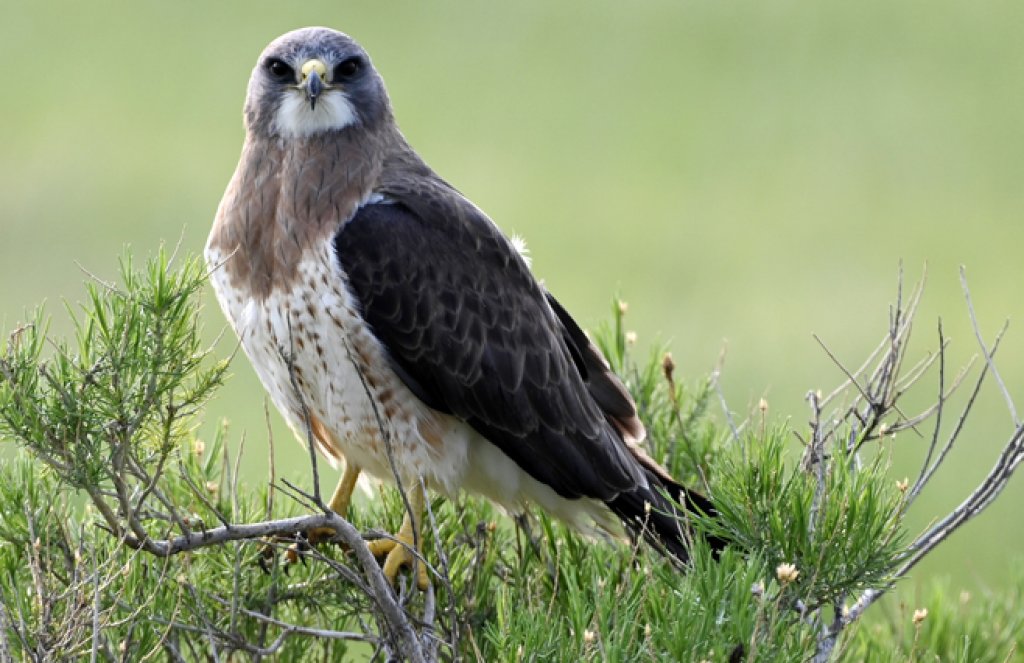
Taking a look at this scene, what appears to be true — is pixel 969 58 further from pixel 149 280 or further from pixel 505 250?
pixel 149 280

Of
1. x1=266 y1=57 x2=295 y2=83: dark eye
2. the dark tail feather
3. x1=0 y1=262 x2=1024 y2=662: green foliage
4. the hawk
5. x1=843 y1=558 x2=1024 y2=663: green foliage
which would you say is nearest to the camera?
x1=0 y1=262 x2=1024 y2=662: green foliage

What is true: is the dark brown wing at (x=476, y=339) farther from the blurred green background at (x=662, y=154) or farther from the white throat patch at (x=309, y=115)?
the blurred green background at (x=662, y=154)

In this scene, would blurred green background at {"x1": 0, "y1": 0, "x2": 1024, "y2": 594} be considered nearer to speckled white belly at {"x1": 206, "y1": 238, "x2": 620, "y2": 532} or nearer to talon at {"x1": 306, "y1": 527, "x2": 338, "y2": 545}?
speckled white belly at {"x1": 206, "y1": 238, "x2": 620, "y2": 532}

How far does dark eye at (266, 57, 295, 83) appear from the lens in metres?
4.79

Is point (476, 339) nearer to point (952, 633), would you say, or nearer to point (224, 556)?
point (224, 556)

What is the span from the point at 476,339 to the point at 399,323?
0.83ft

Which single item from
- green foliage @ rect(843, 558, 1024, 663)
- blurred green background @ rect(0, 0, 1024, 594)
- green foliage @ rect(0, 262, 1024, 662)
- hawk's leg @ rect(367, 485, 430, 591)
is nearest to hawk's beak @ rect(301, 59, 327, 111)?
hawk's leg @ rect(367, 485, 430, 591)

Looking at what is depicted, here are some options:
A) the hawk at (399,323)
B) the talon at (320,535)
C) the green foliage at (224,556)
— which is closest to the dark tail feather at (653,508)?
the hawk at (399,323)

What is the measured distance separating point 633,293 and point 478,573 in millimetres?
8824

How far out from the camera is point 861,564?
10.8 ft

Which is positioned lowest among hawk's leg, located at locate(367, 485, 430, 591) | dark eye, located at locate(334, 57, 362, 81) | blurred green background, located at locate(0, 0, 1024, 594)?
hawk's leg, located at locate(367, 485, 430, 591)

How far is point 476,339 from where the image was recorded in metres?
4.62

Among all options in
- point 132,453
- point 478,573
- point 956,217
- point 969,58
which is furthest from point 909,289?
point 132,453

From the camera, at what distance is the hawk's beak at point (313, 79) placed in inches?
184
